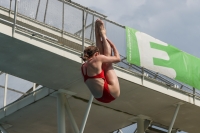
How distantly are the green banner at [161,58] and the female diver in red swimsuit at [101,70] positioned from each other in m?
9.85

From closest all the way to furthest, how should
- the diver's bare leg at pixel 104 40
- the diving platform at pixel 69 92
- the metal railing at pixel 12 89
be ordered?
the diver's bare leg at pixel 104 40 < the diving platform at pixel 69 92 < the metal railing at pixel 12 89

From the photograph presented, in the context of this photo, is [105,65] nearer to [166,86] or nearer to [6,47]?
[6,47]

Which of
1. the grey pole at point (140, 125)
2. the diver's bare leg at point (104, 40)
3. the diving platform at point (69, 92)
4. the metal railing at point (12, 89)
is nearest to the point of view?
the diver's bare leg at point (104, 40)

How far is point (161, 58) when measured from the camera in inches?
874

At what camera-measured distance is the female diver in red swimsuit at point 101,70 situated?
11.0 m

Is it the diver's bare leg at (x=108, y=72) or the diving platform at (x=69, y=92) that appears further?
the diving platform at (x=69, y=92)

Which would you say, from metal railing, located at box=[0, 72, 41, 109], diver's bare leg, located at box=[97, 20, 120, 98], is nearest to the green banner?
metal railing, located at box=[0, 72, 41, 109]

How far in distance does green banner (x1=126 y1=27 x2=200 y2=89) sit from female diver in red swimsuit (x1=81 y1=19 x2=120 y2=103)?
9.85 meters

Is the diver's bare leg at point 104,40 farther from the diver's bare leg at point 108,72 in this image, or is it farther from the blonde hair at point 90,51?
the blonde hair at point 90,51

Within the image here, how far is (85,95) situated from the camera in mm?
22719

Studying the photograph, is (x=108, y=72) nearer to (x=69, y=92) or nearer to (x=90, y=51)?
(x=90, y=51)

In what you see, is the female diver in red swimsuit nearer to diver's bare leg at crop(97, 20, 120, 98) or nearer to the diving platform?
diver's bare leg at crop(97, 20, 120, 98)

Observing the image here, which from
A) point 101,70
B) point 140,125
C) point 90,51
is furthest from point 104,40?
point 140,125

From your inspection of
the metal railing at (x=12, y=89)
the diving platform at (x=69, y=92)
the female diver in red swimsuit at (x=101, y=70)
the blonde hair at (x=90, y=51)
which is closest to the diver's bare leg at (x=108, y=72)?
the female diver in red swimsuit at (x=101, y=70)
